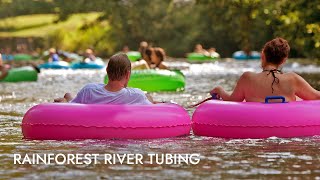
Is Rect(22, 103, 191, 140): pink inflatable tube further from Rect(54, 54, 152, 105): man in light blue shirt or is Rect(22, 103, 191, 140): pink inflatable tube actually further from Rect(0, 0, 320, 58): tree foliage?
Rect(0, 0, 320, 58): tree foliage

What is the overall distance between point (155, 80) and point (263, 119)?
32.3 feet

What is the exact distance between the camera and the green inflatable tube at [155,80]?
786 inches

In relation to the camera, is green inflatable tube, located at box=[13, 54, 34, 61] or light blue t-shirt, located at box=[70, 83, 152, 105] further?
green inflatable tube, located at box=[13, 54, 34, 61]

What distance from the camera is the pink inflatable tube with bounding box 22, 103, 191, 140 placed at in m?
10.2

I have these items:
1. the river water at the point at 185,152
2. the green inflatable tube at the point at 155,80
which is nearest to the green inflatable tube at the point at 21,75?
the green inflatable tube at the point at 155,80

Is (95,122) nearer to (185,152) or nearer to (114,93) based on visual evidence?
(114,93)

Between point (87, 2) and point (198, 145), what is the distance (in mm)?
51743

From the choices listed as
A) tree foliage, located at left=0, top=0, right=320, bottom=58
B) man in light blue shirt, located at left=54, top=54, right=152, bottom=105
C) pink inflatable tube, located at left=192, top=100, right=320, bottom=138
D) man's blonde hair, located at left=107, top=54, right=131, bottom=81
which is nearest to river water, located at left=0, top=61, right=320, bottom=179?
pink inflatable tube, located at left=192, top=100, right=320, bottom=138

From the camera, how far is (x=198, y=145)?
992 centimetres

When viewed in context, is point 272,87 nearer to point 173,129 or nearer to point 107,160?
point 173,129

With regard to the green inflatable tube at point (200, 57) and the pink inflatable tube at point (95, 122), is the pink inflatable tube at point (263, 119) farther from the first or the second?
the green inflatable tube at point (200, 57)

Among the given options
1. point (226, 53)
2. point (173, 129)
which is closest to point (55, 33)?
point (226, 53)

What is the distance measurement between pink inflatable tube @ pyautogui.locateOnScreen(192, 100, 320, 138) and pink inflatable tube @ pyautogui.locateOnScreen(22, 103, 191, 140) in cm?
59

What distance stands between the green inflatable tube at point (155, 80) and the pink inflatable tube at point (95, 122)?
947 centimetres
